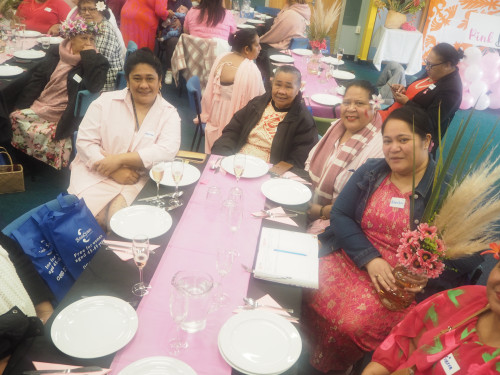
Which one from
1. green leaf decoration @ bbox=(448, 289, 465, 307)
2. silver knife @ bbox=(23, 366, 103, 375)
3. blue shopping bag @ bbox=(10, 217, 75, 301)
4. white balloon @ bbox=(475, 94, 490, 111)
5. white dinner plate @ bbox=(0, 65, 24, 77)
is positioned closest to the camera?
silver knife @ bbox=(23, 366, 103, 375)

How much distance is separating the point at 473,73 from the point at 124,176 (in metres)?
5.74

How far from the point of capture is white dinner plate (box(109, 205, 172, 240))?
1702mm

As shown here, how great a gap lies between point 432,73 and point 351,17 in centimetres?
534

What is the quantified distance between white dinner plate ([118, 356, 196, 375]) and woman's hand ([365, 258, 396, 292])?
1048mm

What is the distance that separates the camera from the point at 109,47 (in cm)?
362

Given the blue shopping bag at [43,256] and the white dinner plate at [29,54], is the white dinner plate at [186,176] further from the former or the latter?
the white dinner plate at [29,54]

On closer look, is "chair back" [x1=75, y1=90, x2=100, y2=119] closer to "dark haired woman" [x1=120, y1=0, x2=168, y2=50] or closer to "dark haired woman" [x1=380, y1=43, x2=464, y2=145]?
"dark haired woman" [x1=380, y1=43, x2=464, y2=145]

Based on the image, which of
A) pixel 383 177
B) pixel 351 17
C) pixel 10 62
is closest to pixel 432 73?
pixel 383 177

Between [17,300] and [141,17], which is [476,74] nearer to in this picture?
[141,17]

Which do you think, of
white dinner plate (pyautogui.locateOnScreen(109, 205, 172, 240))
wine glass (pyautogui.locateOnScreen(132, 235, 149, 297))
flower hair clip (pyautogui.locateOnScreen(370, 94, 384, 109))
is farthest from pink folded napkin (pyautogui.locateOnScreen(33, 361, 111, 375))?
flower hair clip (pyautogui.locateOnScreen(370, 94, 384, 109))

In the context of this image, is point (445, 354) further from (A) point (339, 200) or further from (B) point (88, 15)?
(B) point (88, 15)

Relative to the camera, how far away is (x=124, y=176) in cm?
242

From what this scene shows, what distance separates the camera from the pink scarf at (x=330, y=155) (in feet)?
8.11

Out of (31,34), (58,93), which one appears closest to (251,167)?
(58,93)
